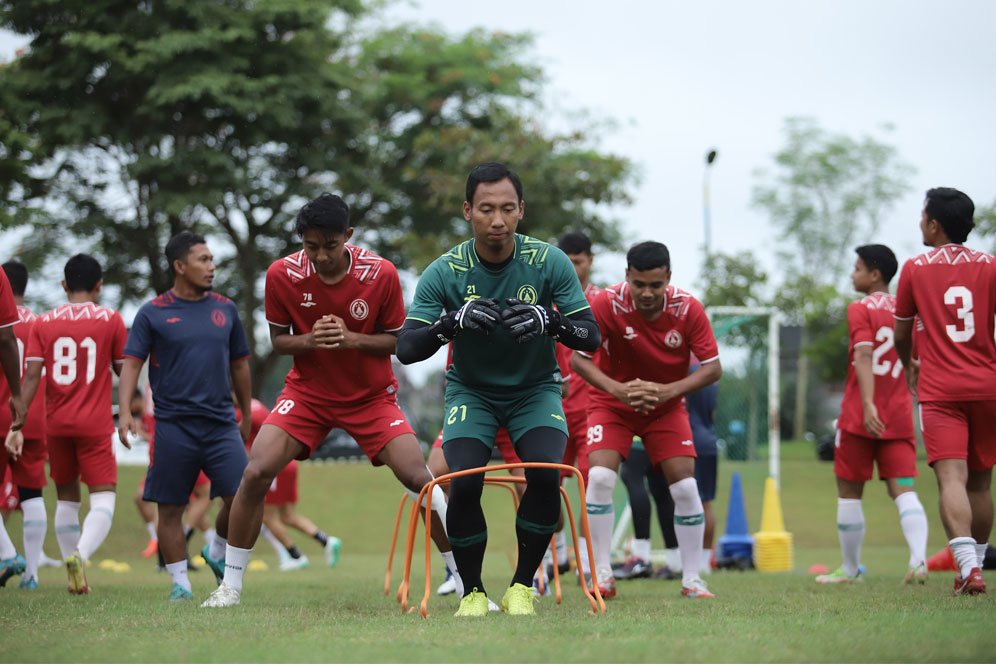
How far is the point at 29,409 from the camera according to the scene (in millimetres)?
9781

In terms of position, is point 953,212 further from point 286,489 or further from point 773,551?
point 286,489

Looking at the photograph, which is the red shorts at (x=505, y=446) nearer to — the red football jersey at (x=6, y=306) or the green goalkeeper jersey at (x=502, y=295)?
the green goalkeeper jersey at (x=502, y=295)

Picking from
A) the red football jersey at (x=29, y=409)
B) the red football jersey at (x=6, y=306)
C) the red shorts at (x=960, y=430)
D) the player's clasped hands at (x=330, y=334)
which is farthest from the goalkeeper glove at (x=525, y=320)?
the red football jersey at (x=29, y=409)

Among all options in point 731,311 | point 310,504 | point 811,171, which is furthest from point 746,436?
point 811,171

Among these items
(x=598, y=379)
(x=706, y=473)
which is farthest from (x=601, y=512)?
(x=706, y=473)

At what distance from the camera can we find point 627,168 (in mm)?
32344

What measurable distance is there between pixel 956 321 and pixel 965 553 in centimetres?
153

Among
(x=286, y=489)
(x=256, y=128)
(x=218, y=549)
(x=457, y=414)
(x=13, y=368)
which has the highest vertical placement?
→ (x=256, y=128)

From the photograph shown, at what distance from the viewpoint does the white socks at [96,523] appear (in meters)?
9.12

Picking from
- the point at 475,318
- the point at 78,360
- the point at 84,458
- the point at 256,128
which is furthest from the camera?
the point at 256,128

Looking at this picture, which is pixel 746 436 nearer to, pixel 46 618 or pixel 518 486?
pixel 518 486

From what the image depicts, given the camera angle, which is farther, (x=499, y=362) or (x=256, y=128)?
(x=256, y=128)

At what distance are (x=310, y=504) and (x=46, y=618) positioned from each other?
14910 mm

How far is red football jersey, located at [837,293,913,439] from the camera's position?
9.62 meters
